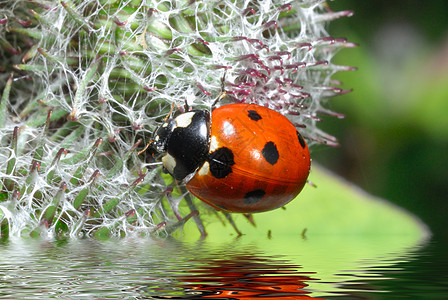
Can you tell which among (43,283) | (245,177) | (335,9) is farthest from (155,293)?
(335,9)

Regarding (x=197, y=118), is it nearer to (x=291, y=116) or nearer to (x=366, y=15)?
(x=291, y=116)

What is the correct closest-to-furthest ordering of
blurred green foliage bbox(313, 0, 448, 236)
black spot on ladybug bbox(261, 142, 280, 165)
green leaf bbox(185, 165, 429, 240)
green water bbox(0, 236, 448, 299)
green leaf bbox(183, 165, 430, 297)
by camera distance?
green water bbox(0, 236, 448, 299) → black spot on ladybug bbox(261, 142, 280, 165) → green leaf bbox(183, 165, 430, 297) → green leaf bbox(185, 165, 429, 240) → blurred green foliage bbox(313, 0, 448, 236)

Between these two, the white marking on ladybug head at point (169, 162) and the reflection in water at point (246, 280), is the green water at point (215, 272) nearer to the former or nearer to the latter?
the reflection in water at point (246, 280)

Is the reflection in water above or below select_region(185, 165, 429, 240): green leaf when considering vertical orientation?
below

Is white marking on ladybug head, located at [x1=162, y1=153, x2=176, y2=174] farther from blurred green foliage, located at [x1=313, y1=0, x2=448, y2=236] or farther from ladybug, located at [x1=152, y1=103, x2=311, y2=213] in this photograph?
blurred green foliage, located at [x1=313, y1=0, x2=448, y2=236]

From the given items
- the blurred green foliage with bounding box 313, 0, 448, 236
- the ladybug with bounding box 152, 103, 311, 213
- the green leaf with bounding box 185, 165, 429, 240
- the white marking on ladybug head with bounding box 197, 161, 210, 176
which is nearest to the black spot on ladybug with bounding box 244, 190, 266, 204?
the ladybug with bounding box 152, 103, 311, 213

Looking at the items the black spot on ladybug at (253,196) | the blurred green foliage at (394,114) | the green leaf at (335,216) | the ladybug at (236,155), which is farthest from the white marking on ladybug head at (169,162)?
the blurred green foliage at (394,114)
